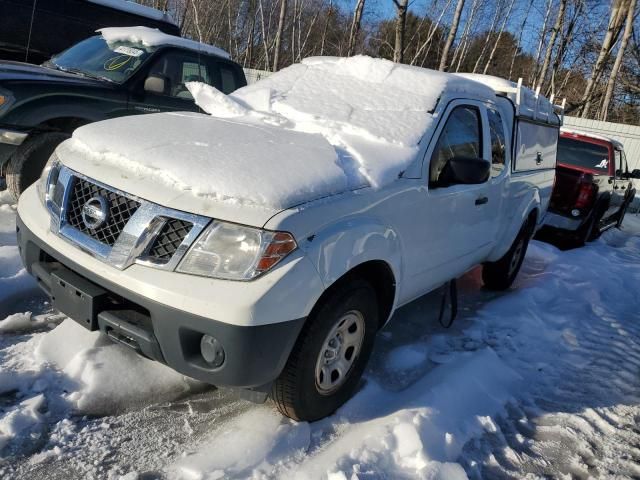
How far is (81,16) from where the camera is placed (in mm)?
9258

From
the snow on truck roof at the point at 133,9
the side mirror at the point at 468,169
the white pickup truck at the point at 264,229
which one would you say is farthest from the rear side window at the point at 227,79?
the side mirror at the point at 468,169

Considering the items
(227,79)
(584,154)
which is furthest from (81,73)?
(584,154)

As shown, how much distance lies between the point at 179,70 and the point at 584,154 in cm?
641

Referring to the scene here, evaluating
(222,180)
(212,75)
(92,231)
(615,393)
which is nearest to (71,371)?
(92,231)

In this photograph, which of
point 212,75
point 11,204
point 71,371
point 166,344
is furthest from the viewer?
point 212,75

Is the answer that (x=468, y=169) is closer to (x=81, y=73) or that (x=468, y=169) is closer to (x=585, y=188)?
(x=81, y=73)

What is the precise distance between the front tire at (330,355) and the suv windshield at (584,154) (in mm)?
6998

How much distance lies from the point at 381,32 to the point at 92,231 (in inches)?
1142

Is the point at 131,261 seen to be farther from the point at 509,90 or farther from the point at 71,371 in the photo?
the point at 509,90

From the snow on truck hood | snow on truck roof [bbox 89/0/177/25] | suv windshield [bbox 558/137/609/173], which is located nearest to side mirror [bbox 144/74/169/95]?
the snow on truck hood

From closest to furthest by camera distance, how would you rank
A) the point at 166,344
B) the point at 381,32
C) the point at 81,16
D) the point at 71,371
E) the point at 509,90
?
the point at 166,344 < the point at 71,371 < the point at 509,90 < the point at 81,16 < the point at 381,32

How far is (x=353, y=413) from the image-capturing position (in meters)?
2.78

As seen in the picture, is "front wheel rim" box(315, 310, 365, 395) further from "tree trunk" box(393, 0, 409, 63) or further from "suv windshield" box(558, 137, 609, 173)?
"tree trunk" box(393, 0, 409, 63)

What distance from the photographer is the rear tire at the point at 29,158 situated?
4.68 m
